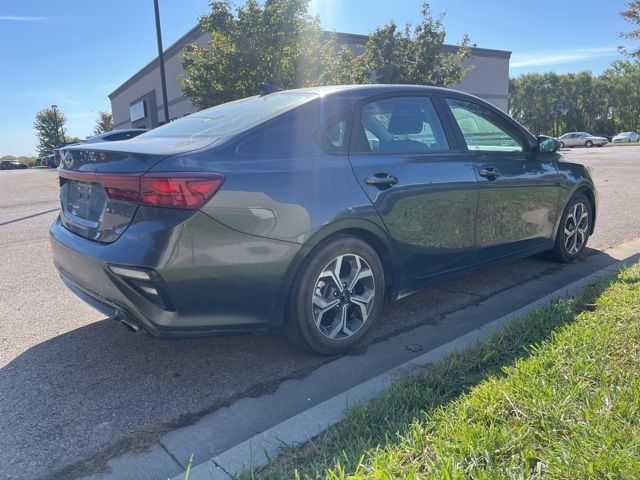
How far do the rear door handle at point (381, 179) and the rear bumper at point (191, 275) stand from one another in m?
0.69

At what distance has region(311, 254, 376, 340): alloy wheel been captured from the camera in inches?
128

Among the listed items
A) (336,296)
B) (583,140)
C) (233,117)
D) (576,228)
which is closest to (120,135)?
(233,117)

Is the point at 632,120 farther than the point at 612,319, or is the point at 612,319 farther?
the point at 632,120

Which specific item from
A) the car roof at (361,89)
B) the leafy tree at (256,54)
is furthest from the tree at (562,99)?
the car roof at (361,89)

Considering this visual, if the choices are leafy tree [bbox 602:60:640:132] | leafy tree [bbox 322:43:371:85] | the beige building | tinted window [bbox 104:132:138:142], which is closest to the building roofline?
the beige building

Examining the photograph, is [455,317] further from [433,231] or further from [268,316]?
[268,316]

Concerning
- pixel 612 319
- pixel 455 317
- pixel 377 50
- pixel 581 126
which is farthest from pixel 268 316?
pixel 581 126

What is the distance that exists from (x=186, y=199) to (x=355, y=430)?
1.37 m

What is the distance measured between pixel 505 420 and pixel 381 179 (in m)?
1.65

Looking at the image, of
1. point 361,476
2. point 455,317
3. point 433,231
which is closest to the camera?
point 361,476

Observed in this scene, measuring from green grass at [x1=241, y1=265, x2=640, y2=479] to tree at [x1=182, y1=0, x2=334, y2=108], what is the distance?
14894 mm

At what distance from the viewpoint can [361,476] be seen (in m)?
1.98

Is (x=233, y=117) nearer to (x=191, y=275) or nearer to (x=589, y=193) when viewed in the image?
(x=191, y=275)

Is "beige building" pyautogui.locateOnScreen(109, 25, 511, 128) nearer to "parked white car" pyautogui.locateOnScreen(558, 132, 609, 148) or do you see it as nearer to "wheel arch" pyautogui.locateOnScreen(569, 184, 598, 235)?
"parked white car" pyautogui.locateOnScreen(558, 132, 609, 148)
